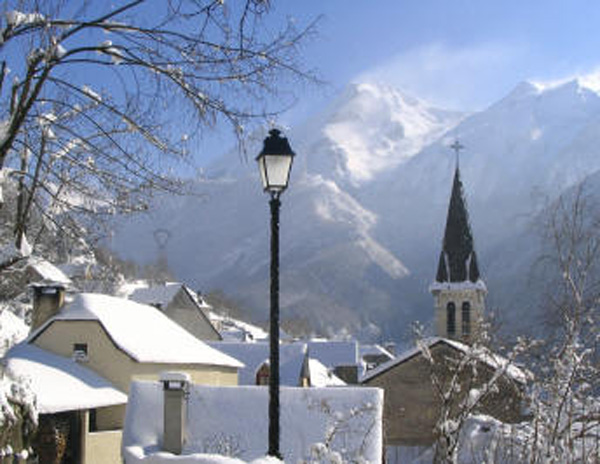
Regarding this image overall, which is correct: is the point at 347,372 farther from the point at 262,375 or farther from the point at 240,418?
the point at 240,418

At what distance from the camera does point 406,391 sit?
37.1 metres

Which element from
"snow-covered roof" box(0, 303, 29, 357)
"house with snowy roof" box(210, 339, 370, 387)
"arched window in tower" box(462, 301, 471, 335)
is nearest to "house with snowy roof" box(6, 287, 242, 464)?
"snow-covered roof" box(0, 303, 29, 357)

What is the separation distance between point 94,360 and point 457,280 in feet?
111

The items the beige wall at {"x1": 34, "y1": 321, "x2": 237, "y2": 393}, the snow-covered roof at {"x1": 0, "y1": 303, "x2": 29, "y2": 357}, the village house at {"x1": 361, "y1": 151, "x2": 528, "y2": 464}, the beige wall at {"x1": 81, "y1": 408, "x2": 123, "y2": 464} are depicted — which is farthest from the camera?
the beige wall at {"x1": 34, "y1": 321, "x2": 237, "y2": 393}

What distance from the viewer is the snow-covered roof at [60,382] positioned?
22.6m

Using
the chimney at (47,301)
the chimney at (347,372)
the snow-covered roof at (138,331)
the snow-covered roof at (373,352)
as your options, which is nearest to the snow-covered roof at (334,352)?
the chimney at (347,372)

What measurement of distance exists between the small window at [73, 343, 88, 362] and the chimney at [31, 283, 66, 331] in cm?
171

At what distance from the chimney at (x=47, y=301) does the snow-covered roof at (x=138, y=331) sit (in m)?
0.50

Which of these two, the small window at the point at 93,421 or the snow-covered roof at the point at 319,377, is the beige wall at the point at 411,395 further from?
the small window at the point at 93,421

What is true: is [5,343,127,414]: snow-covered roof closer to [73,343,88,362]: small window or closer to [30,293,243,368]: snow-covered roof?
[73,343,88,362]: small window

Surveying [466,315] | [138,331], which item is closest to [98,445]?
[138,331]

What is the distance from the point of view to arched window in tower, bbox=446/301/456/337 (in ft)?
177

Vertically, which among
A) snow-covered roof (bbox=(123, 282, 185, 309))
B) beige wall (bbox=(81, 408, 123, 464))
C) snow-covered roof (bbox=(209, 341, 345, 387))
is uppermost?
snow-covered roof (bbox=(123, 282, 185, 309))

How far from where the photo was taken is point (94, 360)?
87.9ft
